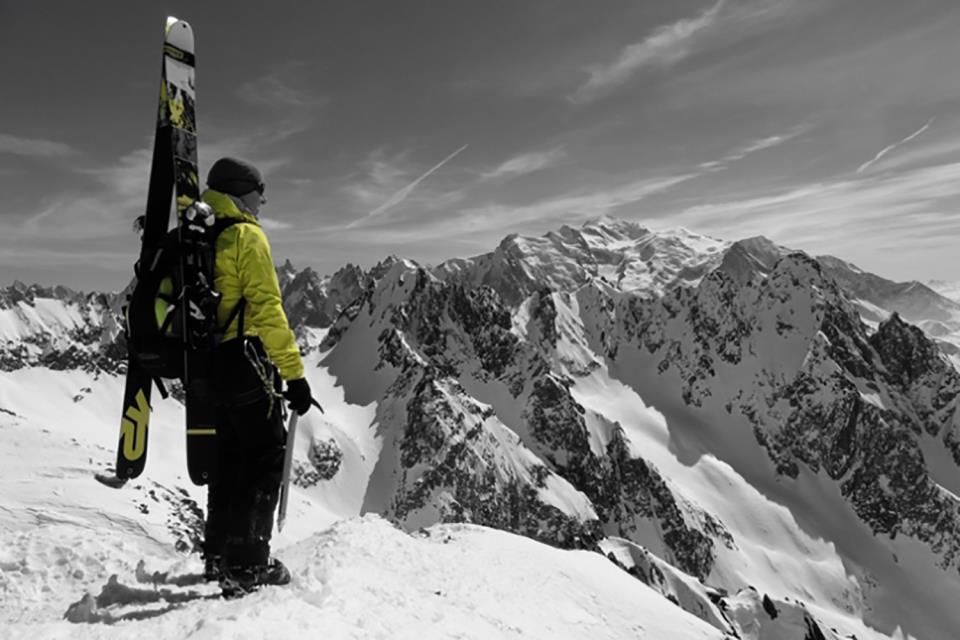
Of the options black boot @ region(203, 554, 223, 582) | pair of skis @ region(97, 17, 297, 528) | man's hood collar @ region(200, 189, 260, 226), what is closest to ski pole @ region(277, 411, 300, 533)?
pair of skis @ region(97, 17, 297, 528)

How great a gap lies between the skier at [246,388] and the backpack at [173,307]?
94 millimetres

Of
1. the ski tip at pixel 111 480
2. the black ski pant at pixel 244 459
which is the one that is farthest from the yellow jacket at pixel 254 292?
the ski tip at pixel 111 480

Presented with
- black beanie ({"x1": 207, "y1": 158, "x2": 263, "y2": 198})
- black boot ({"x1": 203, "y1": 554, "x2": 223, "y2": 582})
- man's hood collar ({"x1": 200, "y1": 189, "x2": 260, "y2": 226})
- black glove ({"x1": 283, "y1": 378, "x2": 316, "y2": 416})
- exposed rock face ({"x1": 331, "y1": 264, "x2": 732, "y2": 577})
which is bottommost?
exposed rock face ({"x1": 331, "y1": 264, "x2": 732, "y2": 577})

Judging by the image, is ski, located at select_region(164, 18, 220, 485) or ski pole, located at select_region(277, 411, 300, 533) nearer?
ski, located at select_region(164, 18, 220, 485)

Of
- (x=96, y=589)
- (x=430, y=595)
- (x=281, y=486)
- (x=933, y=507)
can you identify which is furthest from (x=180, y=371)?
(x=933, y=507)

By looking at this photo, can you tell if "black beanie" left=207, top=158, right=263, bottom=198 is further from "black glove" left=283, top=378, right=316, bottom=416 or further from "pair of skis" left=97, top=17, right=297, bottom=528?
"black glove" left=283, top=378, right=316, bottom=416

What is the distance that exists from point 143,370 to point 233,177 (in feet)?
9.87

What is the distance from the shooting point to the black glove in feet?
21.1

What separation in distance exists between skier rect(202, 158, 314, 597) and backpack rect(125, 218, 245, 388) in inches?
3.7

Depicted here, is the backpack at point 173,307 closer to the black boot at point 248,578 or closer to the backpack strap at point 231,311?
the backpack strap at point 231,311

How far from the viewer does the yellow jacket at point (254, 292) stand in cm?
629

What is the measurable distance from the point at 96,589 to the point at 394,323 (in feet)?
616

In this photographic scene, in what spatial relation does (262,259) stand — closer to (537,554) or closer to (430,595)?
(430,595)

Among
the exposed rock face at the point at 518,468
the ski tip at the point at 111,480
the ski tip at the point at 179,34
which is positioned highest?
the ski tip at the point at 179,34
